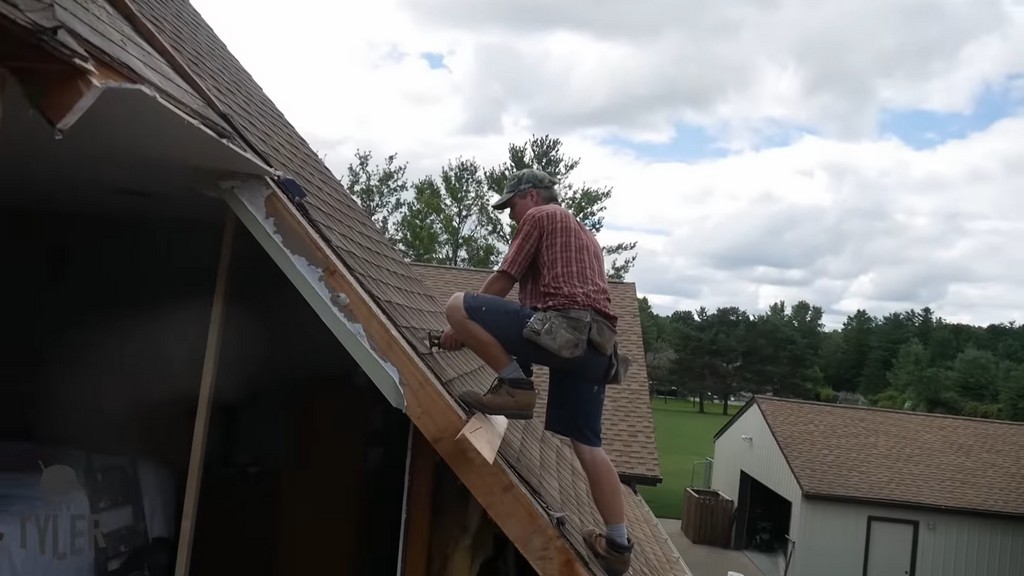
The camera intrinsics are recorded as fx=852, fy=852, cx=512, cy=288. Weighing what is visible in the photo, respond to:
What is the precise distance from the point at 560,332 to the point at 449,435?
0.65 meters

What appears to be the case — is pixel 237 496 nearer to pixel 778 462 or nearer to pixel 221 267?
pixel 221 267

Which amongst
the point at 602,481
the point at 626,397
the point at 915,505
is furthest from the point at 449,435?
the point at 915,505

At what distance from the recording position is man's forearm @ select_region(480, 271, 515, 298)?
342cm

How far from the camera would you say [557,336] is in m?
3.22

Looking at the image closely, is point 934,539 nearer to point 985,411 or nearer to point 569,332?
point 569,332

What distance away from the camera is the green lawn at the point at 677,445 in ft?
104

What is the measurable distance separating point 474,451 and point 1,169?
240cm

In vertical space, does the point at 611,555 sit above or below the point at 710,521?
above

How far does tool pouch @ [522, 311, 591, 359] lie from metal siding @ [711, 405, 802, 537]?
1922cm

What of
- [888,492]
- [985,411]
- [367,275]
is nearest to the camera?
[367,275]

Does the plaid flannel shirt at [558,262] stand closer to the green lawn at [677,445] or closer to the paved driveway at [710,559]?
the paved driveway at [710,559]

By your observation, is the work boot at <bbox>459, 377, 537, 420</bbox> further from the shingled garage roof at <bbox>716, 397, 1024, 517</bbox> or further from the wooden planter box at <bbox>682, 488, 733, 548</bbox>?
the wooden planter box at <bbox>682, 488, 733, 548</bbox>

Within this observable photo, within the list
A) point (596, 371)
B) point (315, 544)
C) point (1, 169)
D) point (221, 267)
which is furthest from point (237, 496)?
point (596, 371)

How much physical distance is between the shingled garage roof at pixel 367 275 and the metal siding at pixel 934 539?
49.7ft
